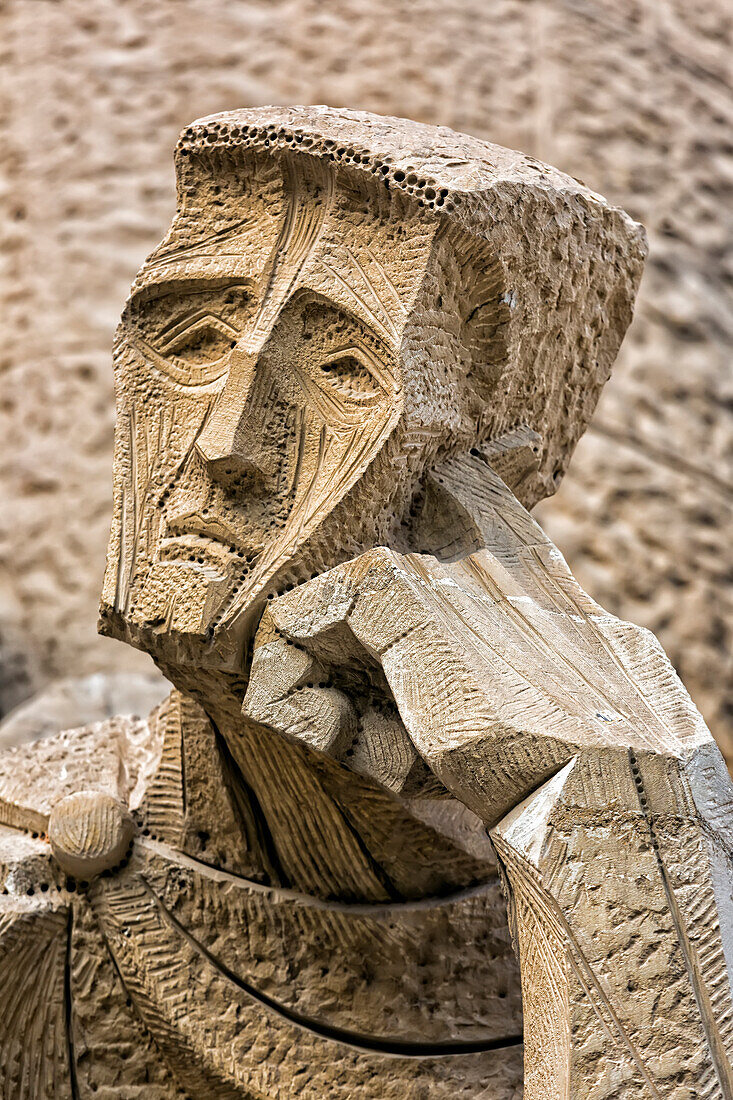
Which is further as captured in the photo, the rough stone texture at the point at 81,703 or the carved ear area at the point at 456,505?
the rough stone texture at the point at 81,703

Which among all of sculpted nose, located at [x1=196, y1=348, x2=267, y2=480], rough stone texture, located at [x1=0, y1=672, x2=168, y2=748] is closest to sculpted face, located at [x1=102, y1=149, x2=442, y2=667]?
sculpted nose, located at [x1=196, y1=348, x2=267, y2=480]

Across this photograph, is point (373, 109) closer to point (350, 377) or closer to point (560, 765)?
point (350, 377)

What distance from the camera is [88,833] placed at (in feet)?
5.88

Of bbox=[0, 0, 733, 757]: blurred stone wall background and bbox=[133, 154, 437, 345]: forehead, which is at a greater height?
bbox=[133, 154, 437, 345]: forehead

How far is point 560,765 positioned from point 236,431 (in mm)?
547

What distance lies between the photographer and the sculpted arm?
119 cm

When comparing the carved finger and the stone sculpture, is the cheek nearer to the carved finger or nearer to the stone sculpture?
the stone sculpture

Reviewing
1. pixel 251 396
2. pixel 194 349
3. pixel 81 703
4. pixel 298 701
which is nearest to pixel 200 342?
pixel 194 349

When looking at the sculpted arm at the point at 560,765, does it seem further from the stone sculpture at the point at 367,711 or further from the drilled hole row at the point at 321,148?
the drilled hole row at the point at 321,148

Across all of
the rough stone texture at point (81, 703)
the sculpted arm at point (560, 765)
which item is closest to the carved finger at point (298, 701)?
the sculpted arm at point (560, 765)

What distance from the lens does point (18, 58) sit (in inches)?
150

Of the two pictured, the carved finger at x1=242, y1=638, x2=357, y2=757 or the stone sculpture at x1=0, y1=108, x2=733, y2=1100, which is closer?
the stone sculpture at x1=0, y1=108, x2=733, y2=1100

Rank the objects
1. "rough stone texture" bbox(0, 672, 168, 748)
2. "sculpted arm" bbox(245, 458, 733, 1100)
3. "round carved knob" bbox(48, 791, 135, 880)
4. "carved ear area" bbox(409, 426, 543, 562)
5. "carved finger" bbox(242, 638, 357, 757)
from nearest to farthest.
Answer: "sculpted arm" bbox(245, 458, 733, 1100), "carved finger" bbox(242, 638, 357, 757), "carved ear area" bbox(409, 426, 543, 562), "round carved knob" bbox(48, 791, 135, 880), "rough stone texture" bbox(0, 672, 168, 748)

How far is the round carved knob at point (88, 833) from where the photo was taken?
5.86 feet
